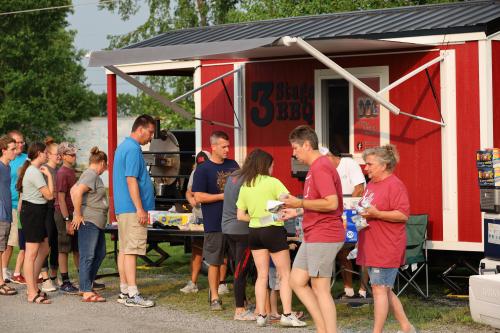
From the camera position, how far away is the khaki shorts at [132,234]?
10641mm

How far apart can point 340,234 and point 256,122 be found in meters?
5.31

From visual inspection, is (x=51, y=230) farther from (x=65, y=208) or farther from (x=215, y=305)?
(x=215, y=305)

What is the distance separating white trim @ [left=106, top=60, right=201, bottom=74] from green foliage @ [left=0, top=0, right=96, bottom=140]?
32915 millimetres

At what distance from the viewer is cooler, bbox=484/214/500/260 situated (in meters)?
9.65

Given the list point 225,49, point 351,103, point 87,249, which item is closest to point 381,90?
point 351,103

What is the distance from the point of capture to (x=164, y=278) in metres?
13.2

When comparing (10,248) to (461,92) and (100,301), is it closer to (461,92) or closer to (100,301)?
(100,301)

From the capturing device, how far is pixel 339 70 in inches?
427

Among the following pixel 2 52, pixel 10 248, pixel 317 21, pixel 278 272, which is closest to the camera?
pixel 278 272

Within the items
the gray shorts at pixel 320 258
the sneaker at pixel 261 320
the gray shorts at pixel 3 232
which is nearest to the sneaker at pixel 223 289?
the sneaker at pixel 261 320

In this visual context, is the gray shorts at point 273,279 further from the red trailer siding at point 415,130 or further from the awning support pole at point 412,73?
the awning support pole at point 412,73

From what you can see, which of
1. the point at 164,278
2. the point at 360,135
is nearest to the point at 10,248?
the point at 164,278

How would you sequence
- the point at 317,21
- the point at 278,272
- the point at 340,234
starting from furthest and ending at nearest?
1. the point at 317,21
2. the point at 278,272
3. the point at 340,234

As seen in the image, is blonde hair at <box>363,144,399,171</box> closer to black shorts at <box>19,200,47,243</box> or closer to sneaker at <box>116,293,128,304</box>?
sneaker at <box>116,293,128,304</box>
